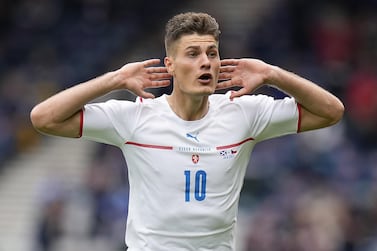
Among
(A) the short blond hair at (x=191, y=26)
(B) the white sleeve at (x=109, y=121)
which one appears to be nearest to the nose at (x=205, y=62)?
(A) the short blond hair at (x=191, y=26)

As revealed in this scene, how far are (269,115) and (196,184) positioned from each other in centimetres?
66

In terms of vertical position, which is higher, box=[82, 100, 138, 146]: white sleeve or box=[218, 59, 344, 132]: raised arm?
box=[218, 59, 344, 132]: raised arm

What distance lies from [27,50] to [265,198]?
597 centimetres

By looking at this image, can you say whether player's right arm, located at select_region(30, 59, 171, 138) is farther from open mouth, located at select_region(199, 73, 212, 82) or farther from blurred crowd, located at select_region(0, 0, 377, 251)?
blurred crowd, located at select_region(0, 0, 377, 251)

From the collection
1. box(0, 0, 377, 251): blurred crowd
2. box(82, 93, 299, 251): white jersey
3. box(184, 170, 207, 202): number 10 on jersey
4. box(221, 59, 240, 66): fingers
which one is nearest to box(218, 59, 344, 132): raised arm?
box(221, 59, 240, 66): fingers

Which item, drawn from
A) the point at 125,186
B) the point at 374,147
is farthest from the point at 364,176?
the point at 125,186

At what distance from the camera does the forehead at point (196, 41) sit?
716 centimetres

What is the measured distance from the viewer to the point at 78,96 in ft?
23.3

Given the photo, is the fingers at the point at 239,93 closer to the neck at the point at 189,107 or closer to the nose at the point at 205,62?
the neck at the point at 189,107

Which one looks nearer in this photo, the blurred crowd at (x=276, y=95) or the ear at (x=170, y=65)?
the ear at (x=170, y=65)

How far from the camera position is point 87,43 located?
61.5 ft

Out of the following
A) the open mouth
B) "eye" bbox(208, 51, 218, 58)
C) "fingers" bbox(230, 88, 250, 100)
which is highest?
"eye" bbox(208, 51, 218, 58)

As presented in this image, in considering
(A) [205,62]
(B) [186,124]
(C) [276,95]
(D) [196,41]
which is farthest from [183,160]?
(C) [276,95]

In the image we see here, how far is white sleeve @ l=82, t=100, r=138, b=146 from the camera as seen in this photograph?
7227mm
